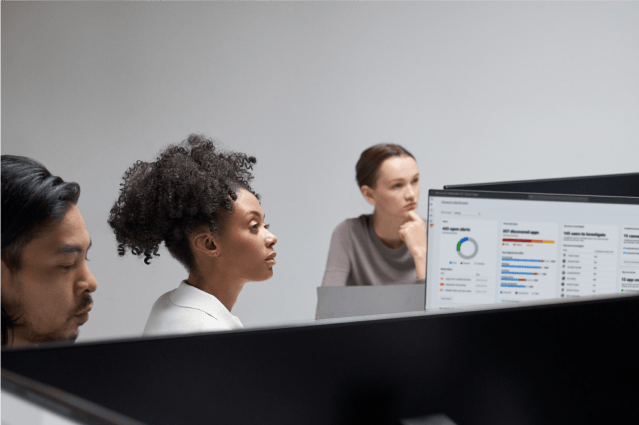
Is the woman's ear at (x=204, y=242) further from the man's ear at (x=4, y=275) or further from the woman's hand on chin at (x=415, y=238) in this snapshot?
the woman's hand on chin at (x=415, y=238)

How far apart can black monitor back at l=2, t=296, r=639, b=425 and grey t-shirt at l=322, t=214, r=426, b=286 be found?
1.07 m

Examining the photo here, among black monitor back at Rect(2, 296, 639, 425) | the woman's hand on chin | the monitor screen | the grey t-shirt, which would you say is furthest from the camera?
the grey t-shirt

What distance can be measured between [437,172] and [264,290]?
3.27 feet

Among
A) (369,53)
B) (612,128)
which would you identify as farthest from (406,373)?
(612,128)

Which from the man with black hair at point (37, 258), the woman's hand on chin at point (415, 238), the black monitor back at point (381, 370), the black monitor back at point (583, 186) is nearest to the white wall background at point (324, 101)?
the woman's hand on chin at point (415, 238)

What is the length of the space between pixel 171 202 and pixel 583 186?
848 mm

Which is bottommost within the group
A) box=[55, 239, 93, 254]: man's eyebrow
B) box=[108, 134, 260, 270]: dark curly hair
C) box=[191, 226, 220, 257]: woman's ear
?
box=[55, 239, 93, 254]: man's eyebrow

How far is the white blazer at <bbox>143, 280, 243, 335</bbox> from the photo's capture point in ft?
2.03

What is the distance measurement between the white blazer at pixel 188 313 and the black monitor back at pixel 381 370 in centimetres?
27

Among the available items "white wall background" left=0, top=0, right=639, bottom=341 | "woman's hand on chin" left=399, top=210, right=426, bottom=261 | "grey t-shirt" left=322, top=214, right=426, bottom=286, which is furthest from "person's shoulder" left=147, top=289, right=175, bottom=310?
"white wall background" left=0, top=0, right=639, bottom=341

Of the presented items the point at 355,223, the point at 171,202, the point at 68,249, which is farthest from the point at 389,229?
the point at 68,249

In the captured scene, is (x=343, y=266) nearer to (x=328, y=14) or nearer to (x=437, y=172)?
(x=437, y=172)

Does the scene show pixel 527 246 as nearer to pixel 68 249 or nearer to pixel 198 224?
pixel 198 224

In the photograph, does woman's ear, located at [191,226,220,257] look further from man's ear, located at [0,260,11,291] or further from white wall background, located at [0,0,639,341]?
white wall background, located at [0,0,639,341]
